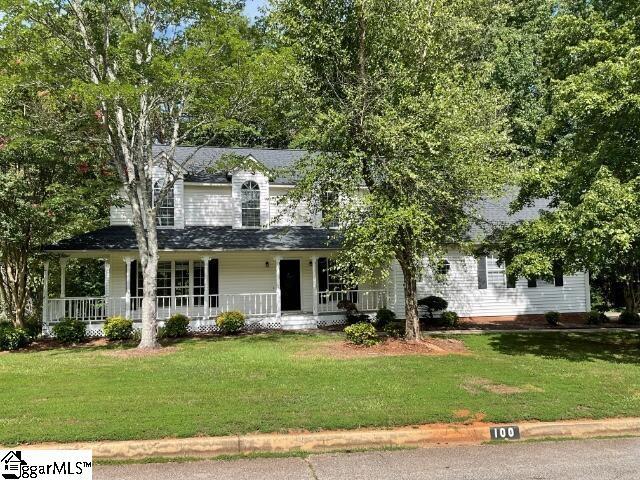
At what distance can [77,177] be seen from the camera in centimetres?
1727

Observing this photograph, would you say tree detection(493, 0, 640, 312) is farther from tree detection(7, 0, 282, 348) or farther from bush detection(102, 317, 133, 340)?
bush detection(102, 317, 133, 340)

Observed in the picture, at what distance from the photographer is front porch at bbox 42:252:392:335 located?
696 inches

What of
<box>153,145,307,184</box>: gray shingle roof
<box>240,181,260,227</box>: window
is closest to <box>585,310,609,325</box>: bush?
<box>153,145,307,184</box>: gray shingle roof

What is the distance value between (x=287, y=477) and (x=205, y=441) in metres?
1.38

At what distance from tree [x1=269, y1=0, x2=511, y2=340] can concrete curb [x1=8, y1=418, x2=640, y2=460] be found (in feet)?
17.0

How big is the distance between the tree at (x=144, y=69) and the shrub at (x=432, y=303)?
10269mm

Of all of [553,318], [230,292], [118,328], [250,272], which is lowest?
[553,318]

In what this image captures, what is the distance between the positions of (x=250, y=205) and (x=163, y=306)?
512 centimetres

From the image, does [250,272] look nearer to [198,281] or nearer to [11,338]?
[198,281]

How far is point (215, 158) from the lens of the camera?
2098cm

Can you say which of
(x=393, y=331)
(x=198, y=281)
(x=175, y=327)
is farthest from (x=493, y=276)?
(x=175, y=327)

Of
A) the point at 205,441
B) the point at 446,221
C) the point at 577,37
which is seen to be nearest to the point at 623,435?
the point at 205,441

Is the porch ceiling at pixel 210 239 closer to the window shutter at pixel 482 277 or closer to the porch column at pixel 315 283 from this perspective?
the porch column at pixel 315 283

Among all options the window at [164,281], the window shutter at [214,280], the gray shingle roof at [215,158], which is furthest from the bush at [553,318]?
the window at [164,281]
